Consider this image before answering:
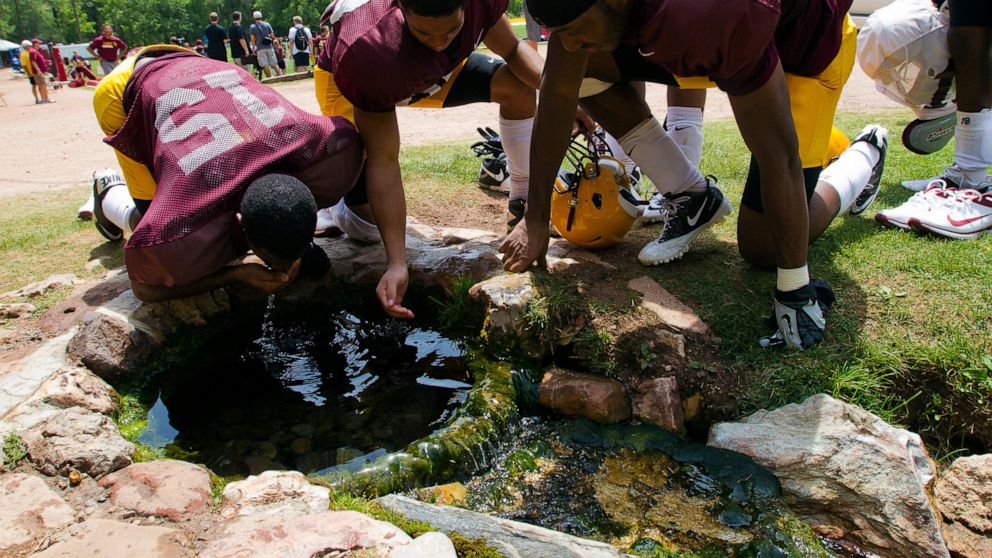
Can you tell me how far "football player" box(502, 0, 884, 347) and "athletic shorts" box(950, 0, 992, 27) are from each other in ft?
2.31

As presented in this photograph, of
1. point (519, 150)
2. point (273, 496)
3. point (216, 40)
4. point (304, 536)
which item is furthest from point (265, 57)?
point (304, 536)

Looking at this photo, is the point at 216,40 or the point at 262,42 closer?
the point at 216,40

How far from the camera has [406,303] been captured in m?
3.43

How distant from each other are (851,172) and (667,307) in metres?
1.29

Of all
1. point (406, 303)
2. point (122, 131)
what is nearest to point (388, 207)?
point (406, 303)

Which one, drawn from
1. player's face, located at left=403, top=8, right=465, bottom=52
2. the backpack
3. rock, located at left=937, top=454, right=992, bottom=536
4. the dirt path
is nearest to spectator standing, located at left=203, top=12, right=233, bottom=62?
the dirt path

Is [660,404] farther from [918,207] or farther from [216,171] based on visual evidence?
[918,207]

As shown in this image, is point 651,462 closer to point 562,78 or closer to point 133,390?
point 562,78

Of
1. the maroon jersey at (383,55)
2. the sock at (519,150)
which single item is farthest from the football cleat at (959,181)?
the maroon jersey at (383,55)

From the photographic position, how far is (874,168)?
3635 millimetres

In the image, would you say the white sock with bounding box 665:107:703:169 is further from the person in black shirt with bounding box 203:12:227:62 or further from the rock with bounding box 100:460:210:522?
the person in black shirt with bounding box 203:12:227:62

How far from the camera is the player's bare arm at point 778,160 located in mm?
2396

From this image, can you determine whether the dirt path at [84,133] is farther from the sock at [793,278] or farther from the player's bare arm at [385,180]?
the sock at [793,278]

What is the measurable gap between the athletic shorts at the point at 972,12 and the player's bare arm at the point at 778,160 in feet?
6.07
